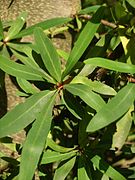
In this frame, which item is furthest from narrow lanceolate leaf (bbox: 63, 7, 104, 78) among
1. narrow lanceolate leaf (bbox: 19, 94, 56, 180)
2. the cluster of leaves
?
narrow lanceolate leaf (bbox: 19, 94, 56, 180)

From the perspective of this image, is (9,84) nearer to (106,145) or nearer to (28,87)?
(28,87)

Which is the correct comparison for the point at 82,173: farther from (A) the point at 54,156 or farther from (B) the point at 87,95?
(B) the point at 87,95

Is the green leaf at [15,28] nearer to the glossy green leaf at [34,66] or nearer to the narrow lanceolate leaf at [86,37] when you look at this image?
the glossy green leaf at [34,66]

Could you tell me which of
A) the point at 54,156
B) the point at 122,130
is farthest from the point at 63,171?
the point at 122,130

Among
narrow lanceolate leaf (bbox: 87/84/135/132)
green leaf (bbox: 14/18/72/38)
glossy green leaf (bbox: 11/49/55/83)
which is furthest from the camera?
green leaf (bbox: 14/18/72/38)

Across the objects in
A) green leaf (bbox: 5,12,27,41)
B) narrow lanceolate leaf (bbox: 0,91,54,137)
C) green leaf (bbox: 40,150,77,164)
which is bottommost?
green leaf (bbox: 40,150,77,164)

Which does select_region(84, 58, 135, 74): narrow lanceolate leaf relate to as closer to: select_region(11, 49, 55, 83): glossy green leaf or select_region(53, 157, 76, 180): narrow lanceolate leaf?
select_region(11, 49, 55, 83): glossy green leaf

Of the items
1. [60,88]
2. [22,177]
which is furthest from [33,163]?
[60,88]
